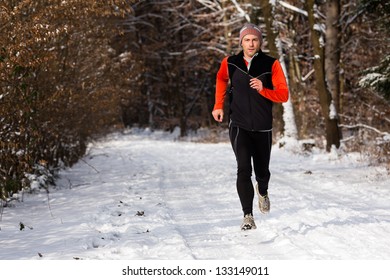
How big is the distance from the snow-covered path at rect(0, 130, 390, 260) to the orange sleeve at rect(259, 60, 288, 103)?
5.04 ft

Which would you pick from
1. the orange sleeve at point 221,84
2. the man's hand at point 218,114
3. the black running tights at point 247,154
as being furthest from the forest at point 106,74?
the black running tights at point 247,154

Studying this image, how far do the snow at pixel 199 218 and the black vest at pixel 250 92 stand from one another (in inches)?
50.5

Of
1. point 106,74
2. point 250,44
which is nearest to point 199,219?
point 250,44

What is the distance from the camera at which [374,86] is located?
1036 cm

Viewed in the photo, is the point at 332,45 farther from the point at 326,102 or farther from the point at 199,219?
the point at 199,219

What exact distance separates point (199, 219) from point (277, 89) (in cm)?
211

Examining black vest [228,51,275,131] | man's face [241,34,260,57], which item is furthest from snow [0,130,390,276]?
man's face [241,34,260,57]

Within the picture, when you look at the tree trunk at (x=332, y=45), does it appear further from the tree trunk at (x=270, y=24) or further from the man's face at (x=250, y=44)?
the man's face at (x=250, y=44)

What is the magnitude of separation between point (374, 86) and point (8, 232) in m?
7.05

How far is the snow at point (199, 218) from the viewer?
549 cm

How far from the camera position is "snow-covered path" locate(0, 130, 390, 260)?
5.51 meters

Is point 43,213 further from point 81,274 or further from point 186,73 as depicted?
point 186,73

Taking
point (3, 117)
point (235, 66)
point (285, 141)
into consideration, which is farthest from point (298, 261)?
point (285, 141)

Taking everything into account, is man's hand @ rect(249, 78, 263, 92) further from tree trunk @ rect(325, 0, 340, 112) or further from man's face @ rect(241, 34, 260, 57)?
tree trunk @ rect(325, 0, 340, 112)
